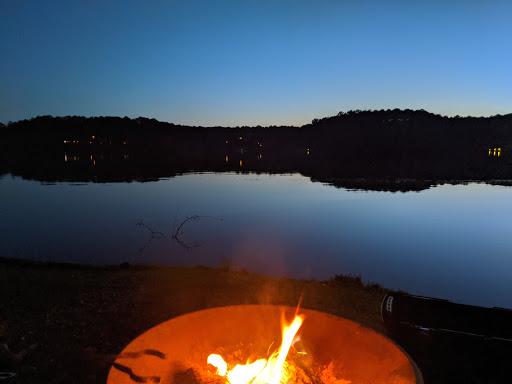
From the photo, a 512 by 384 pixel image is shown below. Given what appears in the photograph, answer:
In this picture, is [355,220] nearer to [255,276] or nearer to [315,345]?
[255,276]

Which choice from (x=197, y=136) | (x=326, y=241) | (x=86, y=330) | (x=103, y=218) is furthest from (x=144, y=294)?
(x=197, y=136)

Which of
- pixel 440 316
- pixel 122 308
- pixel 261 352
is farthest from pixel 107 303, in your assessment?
pixel 440 316

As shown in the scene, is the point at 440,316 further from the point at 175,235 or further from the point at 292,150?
the point at 292,150

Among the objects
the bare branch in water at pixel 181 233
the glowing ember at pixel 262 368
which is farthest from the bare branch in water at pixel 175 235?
the glowing ember at pixel 262 368

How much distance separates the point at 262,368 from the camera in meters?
3.02

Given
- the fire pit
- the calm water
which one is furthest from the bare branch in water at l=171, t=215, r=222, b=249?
the fire pit

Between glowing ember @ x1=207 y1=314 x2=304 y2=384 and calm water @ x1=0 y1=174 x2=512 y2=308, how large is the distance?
454 inches

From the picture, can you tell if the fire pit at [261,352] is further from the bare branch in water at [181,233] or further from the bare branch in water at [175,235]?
the bare branch in water at [181,233]

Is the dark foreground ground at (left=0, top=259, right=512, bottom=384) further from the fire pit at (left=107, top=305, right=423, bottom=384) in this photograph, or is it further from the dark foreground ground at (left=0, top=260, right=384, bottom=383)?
the fire pit at (left=107, top=305, right=423, bottom=384)

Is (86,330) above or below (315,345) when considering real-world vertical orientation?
below

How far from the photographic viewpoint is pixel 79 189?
39.2 m

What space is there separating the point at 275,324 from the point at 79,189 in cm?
4043

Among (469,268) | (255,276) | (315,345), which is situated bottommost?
(469,268)

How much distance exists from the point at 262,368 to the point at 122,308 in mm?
4595
